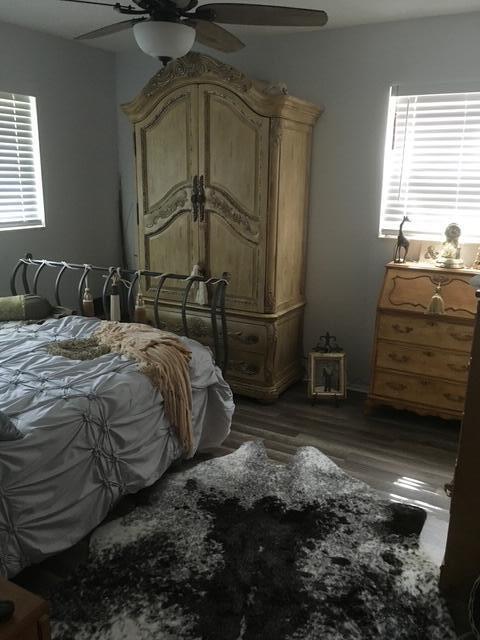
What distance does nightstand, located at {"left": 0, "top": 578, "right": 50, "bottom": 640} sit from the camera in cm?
106

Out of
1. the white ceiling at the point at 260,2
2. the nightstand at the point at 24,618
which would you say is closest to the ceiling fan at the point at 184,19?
the white ceiling at the point at 260,2

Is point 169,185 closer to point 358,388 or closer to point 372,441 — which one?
point 358,388

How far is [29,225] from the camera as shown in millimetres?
4070

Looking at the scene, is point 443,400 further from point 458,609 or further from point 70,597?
point 70,597

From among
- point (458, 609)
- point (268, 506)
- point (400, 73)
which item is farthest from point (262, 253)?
point (458, 609)

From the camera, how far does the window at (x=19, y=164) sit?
381cm

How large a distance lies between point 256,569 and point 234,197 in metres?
2.37

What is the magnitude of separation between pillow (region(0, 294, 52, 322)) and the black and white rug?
4.62ft

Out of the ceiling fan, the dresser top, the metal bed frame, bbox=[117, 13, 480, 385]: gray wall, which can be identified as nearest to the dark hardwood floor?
the metal bed frame

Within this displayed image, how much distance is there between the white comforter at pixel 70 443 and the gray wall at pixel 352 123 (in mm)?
1590

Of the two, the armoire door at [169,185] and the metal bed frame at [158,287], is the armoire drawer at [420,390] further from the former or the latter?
the armoire door at [169,185]

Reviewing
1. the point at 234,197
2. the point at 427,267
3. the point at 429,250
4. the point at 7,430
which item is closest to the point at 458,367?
the point at 427,267

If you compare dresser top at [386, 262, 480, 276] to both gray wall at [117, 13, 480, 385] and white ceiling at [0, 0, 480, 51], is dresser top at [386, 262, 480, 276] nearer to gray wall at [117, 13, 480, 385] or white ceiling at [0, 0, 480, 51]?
gray wall at [117, 13, 480, 385]

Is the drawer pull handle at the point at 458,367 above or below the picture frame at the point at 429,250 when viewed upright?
below
